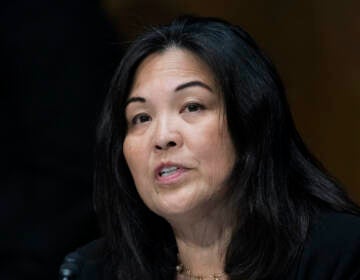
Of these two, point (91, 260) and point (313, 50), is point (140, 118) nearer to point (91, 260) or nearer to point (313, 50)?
point (91, 260)

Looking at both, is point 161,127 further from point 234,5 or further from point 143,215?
point 234,5

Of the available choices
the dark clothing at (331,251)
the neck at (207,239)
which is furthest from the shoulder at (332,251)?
the neck at (207,239)

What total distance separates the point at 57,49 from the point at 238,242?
1.07 meters

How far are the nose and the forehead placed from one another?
11 cm

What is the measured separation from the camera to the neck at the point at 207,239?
2172 millimetres

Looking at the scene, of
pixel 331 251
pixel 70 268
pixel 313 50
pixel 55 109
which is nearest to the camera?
pixel 331 251

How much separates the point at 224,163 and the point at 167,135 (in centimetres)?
17

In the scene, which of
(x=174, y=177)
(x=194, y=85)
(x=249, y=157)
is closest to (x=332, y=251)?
(x=249, y=157)

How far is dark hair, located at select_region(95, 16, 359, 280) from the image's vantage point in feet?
6.82

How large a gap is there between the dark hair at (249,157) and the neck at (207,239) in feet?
0.14

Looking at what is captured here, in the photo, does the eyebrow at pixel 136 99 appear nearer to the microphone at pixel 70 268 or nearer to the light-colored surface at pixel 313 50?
the microphone at pixel 70 268

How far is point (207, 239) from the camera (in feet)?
7.20

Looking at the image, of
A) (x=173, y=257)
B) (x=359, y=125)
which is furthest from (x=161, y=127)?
(x=359, y=125)

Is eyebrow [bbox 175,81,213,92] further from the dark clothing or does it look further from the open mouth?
the dark clothing
